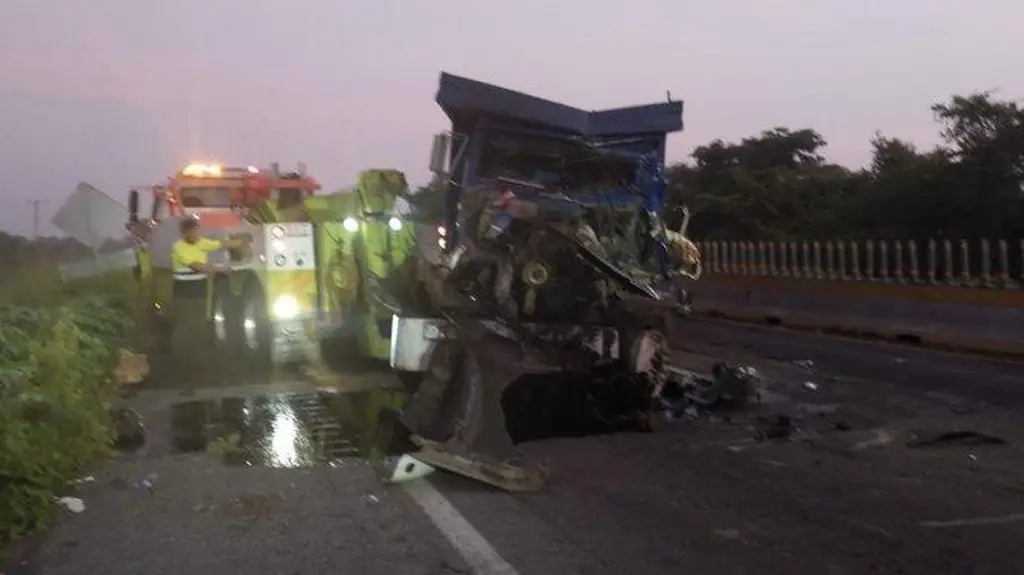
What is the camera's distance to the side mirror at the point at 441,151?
38.4 ft

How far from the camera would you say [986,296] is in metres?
15.6

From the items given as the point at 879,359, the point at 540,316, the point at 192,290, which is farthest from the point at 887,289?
the point at 192,290

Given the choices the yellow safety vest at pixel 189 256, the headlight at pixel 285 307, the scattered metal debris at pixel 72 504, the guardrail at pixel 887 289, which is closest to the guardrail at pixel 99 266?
the yellow safety vest at pixel 189 256

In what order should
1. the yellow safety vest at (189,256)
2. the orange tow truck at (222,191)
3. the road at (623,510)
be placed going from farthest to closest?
1. the orange tow truck at (222,191)
2. the yellow safety vest at (189,256)
3. the road at (623,510)

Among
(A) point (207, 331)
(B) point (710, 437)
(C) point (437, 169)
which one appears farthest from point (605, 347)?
(A) point (207, 331)

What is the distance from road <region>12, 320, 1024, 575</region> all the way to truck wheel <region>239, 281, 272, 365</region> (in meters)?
4.74

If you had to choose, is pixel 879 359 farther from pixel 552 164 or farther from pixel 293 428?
pixel 293 428

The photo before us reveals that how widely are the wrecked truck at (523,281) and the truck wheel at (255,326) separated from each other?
4013 mm

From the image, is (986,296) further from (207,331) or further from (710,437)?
(207,331)

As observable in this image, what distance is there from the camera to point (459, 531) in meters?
6.69

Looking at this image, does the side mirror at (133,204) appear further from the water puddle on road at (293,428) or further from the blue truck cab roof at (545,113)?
the blue truck cab roof at (545,113)

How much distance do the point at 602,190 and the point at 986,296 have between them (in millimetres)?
6689

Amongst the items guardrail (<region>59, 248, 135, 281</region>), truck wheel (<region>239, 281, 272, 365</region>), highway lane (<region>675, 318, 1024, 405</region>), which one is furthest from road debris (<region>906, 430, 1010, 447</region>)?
guardrail (<region>59, 248, 135, 281</region>)

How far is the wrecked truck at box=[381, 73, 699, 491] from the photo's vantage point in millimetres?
9578
